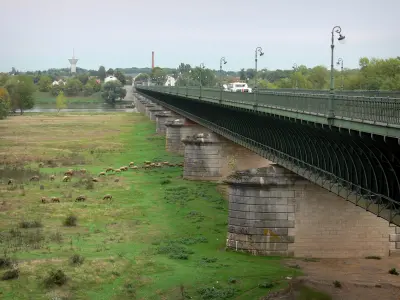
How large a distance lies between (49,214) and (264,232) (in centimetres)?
1426

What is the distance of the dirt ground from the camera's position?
96.4ft

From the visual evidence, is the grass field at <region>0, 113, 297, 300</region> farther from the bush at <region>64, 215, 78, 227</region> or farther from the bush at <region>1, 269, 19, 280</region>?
the bush at <region>64, 215, 78, 227</region>

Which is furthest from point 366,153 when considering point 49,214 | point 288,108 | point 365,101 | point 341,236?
point 49,214

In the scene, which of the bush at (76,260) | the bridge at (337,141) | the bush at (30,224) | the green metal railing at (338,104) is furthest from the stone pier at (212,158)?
the bush at (76,260)

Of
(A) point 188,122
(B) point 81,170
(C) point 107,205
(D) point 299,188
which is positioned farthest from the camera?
(A) point 188,122

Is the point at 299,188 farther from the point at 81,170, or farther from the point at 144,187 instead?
the point at 81,170

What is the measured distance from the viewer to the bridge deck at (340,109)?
21.5m

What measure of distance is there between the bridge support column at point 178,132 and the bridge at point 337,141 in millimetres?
34659

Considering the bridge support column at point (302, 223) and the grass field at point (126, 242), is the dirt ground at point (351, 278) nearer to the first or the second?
the bridge support column at point (302, 223)

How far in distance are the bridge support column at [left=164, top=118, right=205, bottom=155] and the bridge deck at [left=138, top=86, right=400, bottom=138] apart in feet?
119

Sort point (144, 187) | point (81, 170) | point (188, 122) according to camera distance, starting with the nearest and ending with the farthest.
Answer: point (144, 187) < point (81, 170) < point (188, 122)

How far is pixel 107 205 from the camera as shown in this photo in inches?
1853

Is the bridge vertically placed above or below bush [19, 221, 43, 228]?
above

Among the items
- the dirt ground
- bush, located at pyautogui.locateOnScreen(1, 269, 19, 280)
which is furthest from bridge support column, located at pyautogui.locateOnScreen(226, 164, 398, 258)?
bush, located at pyautogui.locateOnScreen(1, 269, 19, 280)
